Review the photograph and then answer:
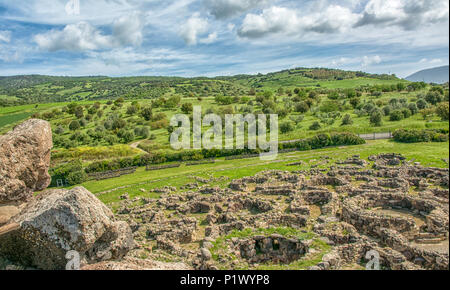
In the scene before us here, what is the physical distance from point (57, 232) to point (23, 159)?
22.8 ft

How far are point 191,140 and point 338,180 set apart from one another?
36.8 m

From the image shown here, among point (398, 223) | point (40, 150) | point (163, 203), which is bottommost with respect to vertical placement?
point (163, 203)

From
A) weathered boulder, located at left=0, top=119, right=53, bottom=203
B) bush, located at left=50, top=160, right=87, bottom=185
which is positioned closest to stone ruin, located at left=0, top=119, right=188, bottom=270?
weathered boulder, located at left=0, top=119, right=53, bottom=203

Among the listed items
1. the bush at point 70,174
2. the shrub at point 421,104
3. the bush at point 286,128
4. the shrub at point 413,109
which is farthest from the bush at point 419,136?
the bush at point 70,174

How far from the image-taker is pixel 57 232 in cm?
1225

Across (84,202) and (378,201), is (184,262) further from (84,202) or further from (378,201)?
(378,201)

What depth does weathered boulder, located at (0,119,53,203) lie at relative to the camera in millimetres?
15277

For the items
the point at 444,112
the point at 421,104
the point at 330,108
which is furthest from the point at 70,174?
the point at 421,104

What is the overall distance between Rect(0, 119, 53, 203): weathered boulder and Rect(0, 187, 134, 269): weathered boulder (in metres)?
2.96

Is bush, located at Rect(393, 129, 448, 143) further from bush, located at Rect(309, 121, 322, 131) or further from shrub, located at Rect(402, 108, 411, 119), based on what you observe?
bush, located at Rect(309, 121, 322, 131)

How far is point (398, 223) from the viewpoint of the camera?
1836cm

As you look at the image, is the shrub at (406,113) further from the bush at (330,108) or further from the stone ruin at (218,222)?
the stone ruin at (218,222)

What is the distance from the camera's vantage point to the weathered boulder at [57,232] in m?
12.2
